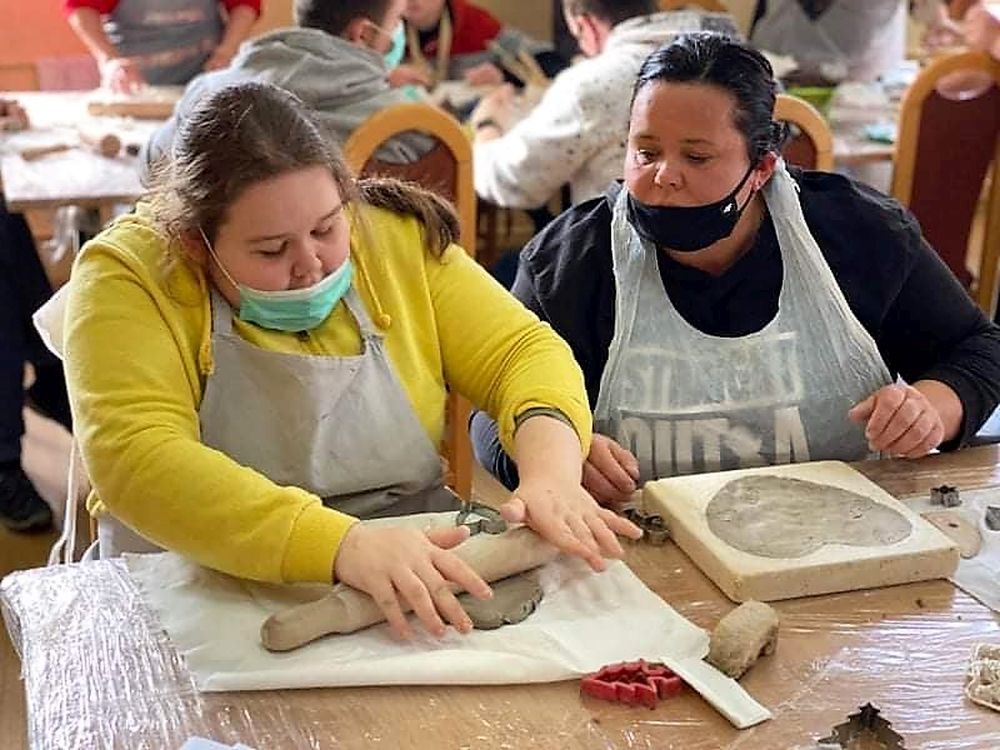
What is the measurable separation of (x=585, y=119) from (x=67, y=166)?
3.56 ft

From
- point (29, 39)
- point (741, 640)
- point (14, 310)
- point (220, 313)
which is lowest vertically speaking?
point (14, 310)

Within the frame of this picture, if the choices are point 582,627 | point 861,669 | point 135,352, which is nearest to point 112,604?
point 135,352

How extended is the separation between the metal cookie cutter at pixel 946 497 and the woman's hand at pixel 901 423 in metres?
0.09

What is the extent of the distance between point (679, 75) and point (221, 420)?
66cm

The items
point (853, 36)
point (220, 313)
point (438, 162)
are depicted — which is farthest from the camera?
point (853, 36)

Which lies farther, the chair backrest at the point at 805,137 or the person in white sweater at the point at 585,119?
the person in white sweater at the point at 585,119

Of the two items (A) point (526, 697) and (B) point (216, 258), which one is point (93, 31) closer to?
(B) point (216, 258)

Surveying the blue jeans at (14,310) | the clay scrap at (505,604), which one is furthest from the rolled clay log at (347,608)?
the blue jeans at (14,310)

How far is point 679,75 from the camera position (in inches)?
59.7

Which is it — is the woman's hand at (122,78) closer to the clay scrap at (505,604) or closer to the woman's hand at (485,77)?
the woman's hand at (485,77)

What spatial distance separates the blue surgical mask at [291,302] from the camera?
1.28m

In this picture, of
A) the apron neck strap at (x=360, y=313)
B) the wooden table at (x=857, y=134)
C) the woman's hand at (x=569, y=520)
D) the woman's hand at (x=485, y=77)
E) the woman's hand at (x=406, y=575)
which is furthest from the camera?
the woman's hand at (x=485, y=77)

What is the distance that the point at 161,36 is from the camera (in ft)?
12.3

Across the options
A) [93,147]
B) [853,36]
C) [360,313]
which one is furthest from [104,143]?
[853,36]
